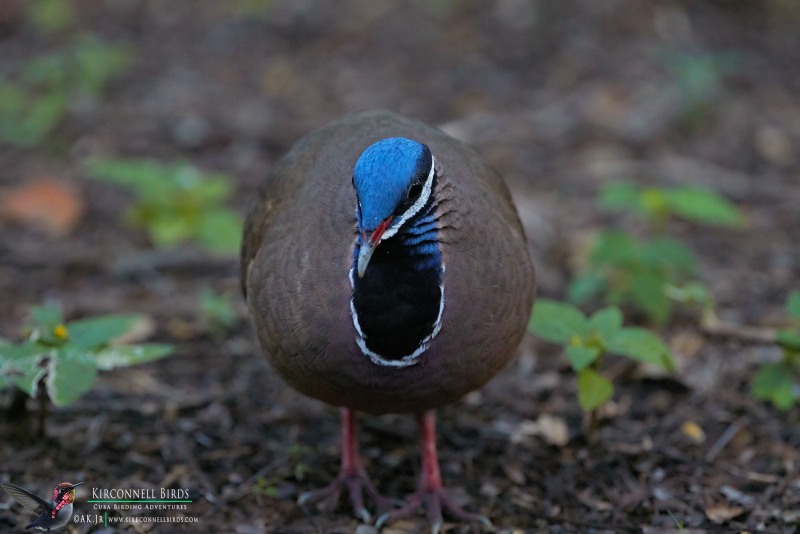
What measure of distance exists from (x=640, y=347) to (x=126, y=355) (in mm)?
2057

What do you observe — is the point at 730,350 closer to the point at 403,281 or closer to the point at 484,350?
the point at 484,350

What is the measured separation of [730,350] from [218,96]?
4966 millimetres

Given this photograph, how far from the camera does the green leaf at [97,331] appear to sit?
3902 mm

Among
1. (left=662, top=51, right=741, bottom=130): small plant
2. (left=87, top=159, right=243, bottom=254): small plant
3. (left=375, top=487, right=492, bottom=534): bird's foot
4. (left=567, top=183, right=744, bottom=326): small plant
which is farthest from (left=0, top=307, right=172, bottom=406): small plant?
(left=662, top=51, right=741, bottom=130): small plant

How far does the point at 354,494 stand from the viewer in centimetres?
415

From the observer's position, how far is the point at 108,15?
9648 millimetres

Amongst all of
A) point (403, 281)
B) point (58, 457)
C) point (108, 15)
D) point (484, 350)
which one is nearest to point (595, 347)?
point (484, 350)

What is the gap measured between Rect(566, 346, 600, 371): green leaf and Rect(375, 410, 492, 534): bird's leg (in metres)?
0.65

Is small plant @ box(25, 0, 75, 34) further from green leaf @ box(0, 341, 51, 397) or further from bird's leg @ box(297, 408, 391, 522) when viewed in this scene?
bird's leg @ box(297, 408, 391, 522)

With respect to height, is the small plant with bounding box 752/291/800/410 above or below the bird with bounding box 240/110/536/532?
below

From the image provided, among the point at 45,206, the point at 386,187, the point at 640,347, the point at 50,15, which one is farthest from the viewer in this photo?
the point at 50,15

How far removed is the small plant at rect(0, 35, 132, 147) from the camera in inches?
298

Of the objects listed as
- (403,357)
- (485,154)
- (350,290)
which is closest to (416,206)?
(350,290)

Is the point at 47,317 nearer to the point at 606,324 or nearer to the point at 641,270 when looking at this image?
the point at 606,324
